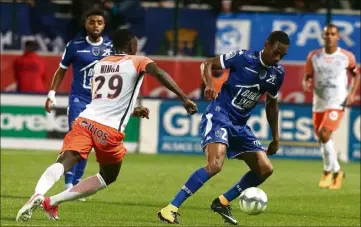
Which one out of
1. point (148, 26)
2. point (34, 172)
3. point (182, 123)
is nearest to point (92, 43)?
point (34, 172)

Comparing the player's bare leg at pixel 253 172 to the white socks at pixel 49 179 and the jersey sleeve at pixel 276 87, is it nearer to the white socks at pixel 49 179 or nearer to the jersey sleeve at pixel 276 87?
the jersey sleeve at pixel 276 87

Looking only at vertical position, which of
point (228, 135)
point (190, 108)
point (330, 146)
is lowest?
point (330, 146)

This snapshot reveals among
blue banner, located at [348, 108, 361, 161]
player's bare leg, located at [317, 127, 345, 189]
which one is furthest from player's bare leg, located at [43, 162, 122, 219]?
blue banner, located at [348, 108, 361, 161]

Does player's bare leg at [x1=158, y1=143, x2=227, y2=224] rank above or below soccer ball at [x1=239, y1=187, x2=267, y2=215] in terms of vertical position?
above

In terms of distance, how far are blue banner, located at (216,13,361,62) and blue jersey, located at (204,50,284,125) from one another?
13.2 m

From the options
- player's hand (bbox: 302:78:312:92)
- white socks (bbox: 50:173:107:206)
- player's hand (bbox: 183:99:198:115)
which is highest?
player's hand (bbox: 183:99:198:115)

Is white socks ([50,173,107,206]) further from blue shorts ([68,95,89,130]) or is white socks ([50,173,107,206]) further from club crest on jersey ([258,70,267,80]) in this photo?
blue shorts ([68,95,89,130])

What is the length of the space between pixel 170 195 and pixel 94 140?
4.56 metres

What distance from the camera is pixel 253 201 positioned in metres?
11.7

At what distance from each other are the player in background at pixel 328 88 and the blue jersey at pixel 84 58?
4874 millimetres

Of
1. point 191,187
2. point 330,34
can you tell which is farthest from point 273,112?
point 330,34

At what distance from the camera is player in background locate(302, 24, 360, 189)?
57.7ft

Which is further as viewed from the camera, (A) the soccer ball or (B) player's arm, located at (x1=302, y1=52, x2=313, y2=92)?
(B) player's arm, located at (x1=302, y1=52, x2=313, y2=92)

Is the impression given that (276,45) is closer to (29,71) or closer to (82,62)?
(82,62)
